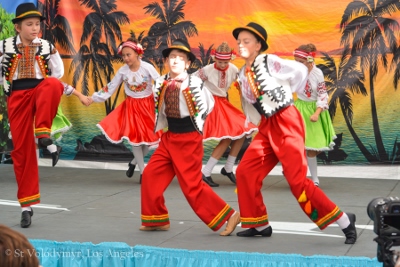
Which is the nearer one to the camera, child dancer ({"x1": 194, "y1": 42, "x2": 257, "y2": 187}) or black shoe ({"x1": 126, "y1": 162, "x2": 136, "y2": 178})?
child dancer ({"x1": 194, "y1": 42, "x2": 257, "y2": 187})

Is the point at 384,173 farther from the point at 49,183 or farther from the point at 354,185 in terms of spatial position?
the point at 49,183

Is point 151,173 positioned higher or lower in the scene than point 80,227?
higher

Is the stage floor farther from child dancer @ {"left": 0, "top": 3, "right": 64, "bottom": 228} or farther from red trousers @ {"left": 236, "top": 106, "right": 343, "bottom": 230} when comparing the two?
child dancer @ {"left": 0, "top": 3, "right": 64, "bottom": 228}

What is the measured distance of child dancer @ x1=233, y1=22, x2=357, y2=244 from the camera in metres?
4.93

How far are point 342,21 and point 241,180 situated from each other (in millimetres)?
3445

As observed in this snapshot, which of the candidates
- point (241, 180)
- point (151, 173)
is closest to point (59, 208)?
point (151, 173)

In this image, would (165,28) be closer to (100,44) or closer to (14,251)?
(100,44)

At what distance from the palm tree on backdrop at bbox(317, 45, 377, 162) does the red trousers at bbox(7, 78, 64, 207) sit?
3383mm

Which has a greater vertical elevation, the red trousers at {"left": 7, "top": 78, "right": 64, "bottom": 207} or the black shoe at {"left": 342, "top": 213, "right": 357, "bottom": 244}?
the red trousers at {"left": 7, "top": 78, "right": 64, "bottom": 207}

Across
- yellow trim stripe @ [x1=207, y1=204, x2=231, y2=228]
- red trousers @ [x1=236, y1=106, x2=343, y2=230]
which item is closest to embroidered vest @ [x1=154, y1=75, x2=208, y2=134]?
red trousers @ [x1=236, y1=106, x2=343, y2=230]

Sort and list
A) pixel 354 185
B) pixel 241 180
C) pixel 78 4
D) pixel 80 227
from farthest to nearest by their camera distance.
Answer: pixel 78 4, pixel 354 185, pixel 80 227, pixel 241 180

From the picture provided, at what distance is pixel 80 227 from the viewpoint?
18.3 ft

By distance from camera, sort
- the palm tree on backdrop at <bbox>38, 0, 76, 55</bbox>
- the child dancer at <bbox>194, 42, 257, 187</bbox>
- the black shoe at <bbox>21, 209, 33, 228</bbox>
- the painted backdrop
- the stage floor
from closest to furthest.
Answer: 1. the stage floor
2. the black shoe at <bbox>21, 209, 33, 228</bbox>
3. the child dancer at <bbox>194, 42, 257, 187</bbox>
4. the painted backdrop
5. the palm tree on backdrop at <bbox>38, 0, 76, 55</bbox>

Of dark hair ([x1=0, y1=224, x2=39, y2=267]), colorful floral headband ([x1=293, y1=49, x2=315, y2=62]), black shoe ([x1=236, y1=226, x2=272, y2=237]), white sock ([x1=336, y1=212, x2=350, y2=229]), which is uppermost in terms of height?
dark hair ([x1=0, y1=224, x2=39, y2=267])
